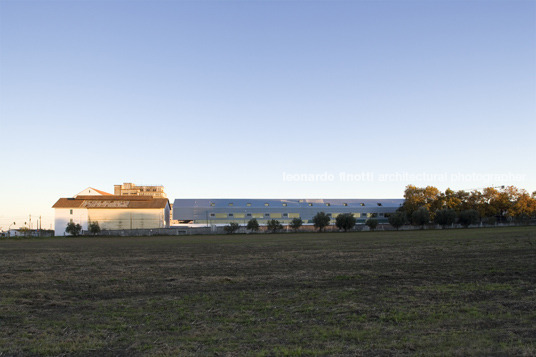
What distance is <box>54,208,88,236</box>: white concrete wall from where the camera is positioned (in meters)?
93.4

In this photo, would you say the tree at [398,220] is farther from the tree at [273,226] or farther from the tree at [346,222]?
the tree at [273,226]

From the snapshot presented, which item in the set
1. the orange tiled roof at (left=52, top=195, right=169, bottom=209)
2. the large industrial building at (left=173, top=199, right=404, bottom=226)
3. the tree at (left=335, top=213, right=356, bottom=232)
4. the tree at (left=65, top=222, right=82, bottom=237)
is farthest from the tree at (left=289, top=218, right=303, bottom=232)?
the tree at (left=65, top=222, right=82, bottom=237)

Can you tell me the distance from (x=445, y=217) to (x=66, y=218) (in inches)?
3239

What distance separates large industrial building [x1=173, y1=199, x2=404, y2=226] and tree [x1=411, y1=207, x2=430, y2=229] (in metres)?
24.7

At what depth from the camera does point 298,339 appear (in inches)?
318

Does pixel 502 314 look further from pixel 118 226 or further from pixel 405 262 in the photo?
pixel 118 226

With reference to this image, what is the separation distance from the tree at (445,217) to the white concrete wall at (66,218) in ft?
251

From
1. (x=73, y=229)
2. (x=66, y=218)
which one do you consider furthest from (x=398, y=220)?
(x=66, y=218)

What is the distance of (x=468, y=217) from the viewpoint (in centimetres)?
9331

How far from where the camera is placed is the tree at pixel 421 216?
313ft

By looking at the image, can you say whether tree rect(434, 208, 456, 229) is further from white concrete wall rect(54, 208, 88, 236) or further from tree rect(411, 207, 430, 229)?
white concrete wall rect(54, 208, 88, 236)

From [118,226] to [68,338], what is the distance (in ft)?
305

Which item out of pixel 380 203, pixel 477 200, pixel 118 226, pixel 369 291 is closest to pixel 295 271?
pixel 369 291

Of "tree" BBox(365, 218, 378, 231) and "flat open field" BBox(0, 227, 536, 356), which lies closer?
"flat open field" BBox(0, 227, 536, 356)
